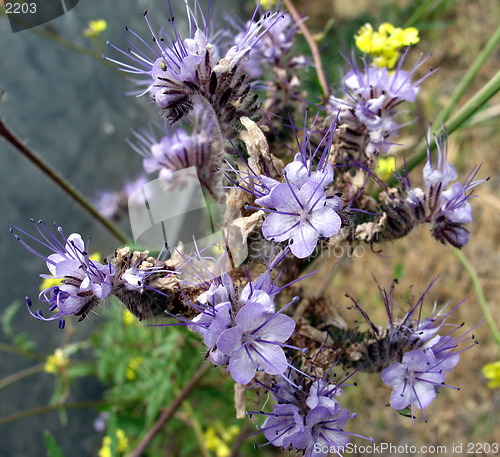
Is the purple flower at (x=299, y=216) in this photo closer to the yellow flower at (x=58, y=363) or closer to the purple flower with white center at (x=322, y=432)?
the purple flower with white center at (x=322, y=432)

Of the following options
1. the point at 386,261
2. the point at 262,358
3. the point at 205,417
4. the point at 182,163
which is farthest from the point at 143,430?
the point at 386,261

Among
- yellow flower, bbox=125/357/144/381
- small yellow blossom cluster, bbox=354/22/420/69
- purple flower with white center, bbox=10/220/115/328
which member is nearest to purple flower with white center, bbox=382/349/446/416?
purple flower with white center, bbox=10/220/115/328

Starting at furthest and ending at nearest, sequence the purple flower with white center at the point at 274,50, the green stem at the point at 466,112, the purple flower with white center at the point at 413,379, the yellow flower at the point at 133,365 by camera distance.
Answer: the yellow flower at the point at 133,365
the purple flower with white center at the point at 274,50
the green stem at the point at 466,112
the purple flower with white center at the point at 413,379

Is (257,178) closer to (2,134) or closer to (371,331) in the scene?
(371,331)

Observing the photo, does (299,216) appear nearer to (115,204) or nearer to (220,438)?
(115,204)

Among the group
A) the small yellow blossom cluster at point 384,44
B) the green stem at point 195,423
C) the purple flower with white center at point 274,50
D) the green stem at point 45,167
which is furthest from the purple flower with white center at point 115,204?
the small yellow blossom cluster at point 384,44

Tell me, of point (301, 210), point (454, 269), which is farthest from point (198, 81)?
point (454, 269)
